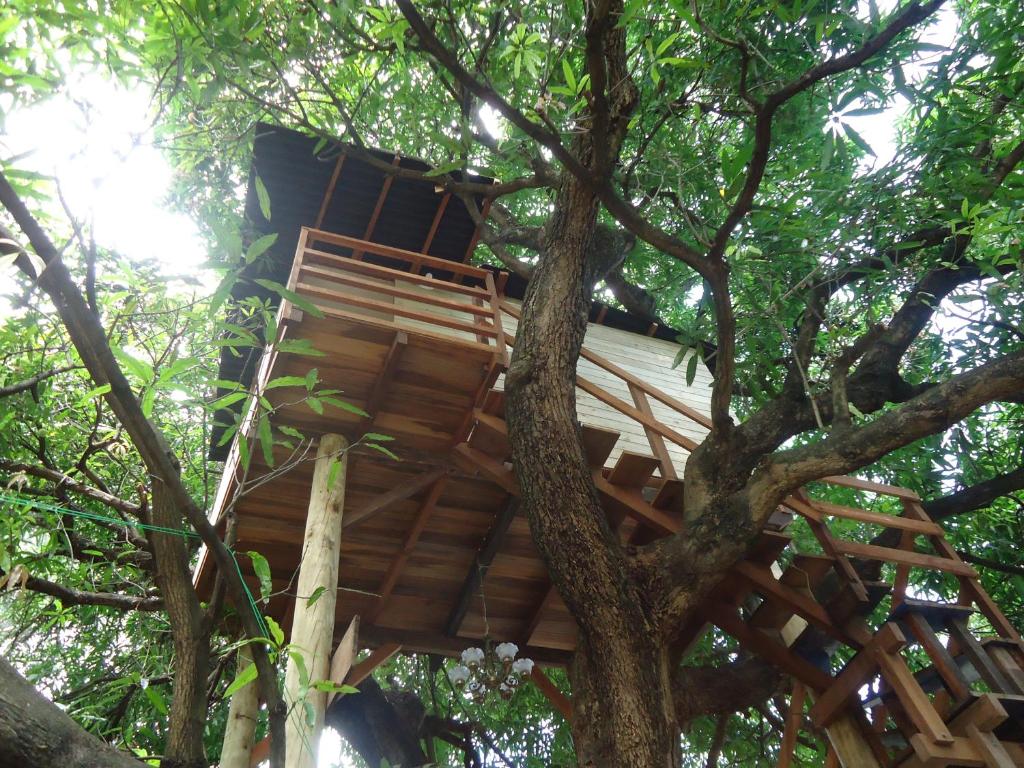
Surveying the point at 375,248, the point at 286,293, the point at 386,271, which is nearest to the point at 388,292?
the point at 386,271

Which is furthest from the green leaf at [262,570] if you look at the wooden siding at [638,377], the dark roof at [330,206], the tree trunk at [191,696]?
the wooden siding at [638,377]

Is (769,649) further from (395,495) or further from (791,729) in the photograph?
(395,495)

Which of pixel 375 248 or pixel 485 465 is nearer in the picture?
pixel 485 465

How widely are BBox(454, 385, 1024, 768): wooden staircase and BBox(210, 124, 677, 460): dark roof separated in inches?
102

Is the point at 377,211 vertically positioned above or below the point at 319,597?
above

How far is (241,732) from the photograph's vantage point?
533 cm

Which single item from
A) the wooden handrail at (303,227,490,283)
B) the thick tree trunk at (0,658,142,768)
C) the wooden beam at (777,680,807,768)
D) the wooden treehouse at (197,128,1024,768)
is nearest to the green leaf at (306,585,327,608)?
the thick tree trunk at (0,658,142,768)

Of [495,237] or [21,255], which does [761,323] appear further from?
[21,255]

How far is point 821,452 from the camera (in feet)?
13.8

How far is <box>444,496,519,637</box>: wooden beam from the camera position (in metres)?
5.72

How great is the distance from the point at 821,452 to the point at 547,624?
3197mm

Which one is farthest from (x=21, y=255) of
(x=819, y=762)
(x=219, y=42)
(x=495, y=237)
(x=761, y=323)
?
(x=819, y=762)

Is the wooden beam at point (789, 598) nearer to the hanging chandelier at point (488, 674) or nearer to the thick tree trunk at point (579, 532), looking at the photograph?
the thick tree trunk at point (579, 532)

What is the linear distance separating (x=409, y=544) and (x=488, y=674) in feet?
3.69
